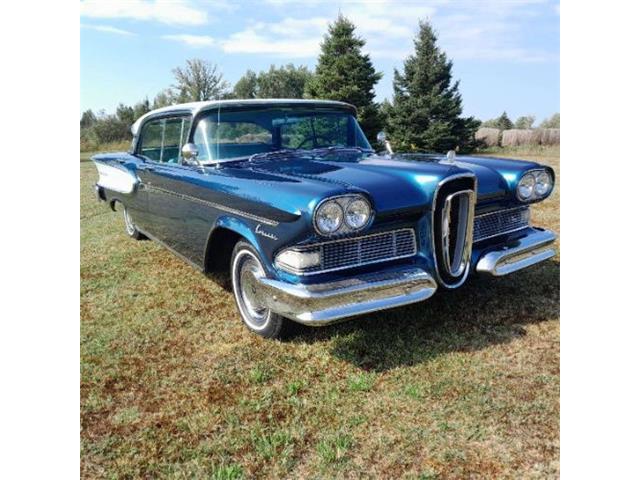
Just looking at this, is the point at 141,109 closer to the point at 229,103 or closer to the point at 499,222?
the point at 229,103

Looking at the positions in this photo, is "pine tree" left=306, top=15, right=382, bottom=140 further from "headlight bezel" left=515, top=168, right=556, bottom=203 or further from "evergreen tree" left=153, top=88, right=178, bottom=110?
"headlight bezel" left=515, top=168, right=556, bottom=203

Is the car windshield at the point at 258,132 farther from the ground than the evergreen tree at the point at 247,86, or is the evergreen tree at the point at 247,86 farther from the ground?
the evergreen tree at the point at 247,86

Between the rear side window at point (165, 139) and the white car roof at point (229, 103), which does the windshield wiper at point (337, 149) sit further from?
the rear side window at point (165, 139)

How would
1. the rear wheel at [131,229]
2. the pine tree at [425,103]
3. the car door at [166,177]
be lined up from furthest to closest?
the pine tree at [425,103]
the rear wheel at [131,229]
the car door at [166,177]

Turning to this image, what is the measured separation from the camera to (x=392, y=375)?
7.33 ft

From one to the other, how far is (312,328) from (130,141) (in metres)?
2.87

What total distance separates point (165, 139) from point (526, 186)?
98.6 inches

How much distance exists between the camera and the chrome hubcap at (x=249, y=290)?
8.68 feet

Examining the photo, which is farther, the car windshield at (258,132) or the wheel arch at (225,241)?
the car windshield at (258,132)

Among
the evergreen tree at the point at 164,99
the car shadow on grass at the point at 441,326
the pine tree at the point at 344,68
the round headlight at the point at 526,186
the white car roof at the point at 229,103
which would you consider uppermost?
the pine tree at the point at 344,68

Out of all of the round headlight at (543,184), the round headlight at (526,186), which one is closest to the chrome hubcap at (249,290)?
the round headlight at (526,186)

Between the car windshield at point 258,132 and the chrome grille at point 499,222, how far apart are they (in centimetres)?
116
